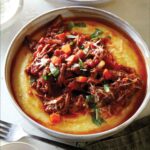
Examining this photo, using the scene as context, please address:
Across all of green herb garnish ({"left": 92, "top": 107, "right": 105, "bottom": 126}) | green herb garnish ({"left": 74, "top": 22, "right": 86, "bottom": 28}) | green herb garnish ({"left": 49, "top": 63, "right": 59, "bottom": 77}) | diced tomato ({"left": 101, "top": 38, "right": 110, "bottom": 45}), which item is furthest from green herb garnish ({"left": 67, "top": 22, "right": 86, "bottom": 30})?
green herb garnish ({"left": 92, "top": 107, "right": 105, "bottom": 126})

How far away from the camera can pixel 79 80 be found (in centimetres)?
149

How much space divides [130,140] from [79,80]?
0.27 metres

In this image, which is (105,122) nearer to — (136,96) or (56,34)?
(136,96)

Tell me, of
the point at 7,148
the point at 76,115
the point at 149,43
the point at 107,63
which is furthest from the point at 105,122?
the point at 149,43

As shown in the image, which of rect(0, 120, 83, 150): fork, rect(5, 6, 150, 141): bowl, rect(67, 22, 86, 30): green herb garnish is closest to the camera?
rect(5, 6, 150, 141): bowl

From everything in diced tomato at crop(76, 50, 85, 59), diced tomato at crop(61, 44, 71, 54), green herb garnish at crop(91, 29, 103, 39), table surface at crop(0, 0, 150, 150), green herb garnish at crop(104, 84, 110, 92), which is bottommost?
green herb garnish at crop(104, 84, 110, 92)

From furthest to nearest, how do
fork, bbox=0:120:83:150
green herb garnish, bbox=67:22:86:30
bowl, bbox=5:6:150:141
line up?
green herb garnish, bbox=67:22:86:30, fork, bbox=0:120:83:150, bowl, bbox=5:6:150:141

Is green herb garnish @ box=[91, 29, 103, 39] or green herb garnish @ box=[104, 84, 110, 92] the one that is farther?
green herb garnish @ box=[91, 29, 103, 39]

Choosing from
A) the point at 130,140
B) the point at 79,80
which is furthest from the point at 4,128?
the point at 130,140

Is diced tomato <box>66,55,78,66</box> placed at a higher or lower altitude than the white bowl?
higher

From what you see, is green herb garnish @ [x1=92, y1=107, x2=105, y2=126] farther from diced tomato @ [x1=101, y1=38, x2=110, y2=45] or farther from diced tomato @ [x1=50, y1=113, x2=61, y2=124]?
diced tomato @ [x1=101, y1=38, x2=110, y2=45]

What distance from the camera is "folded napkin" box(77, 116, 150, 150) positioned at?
151 cm

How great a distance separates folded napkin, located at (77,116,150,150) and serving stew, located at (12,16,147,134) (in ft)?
0.26

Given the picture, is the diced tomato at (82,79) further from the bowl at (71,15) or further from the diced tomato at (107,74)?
the bowl at (71,15)
